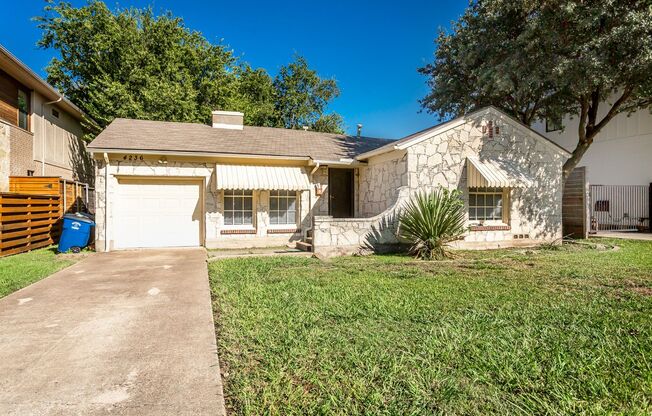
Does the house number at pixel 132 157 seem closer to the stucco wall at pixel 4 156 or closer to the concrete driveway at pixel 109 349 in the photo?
the stucco wall at pixel 4 156

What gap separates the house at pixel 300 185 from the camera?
42.5ft

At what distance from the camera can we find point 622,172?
23.3 meters

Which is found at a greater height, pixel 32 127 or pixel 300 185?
pixel 32 127

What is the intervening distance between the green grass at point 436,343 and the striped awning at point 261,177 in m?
5.89

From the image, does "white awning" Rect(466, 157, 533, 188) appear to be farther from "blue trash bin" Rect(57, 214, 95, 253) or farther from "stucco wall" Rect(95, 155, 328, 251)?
"blue trash bin" Rect(57, 214, 95, 253)

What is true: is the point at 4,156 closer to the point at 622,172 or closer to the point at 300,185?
the point at 300,185

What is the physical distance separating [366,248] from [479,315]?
7060 millimetres

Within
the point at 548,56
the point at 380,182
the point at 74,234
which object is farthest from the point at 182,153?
the point at 548,56

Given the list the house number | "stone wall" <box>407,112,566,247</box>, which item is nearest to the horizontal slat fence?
the house number

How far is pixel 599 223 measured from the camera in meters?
23.6

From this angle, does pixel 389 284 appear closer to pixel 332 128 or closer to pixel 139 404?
pixel 139 404

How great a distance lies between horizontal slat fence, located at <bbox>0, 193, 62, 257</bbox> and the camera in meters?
11.6

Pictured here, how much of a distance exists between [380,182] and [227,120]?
26.8ft

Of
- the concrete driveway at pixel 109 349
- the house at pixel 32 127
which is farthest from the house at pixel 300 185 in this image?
the concrete driveway at pixel 109 349
